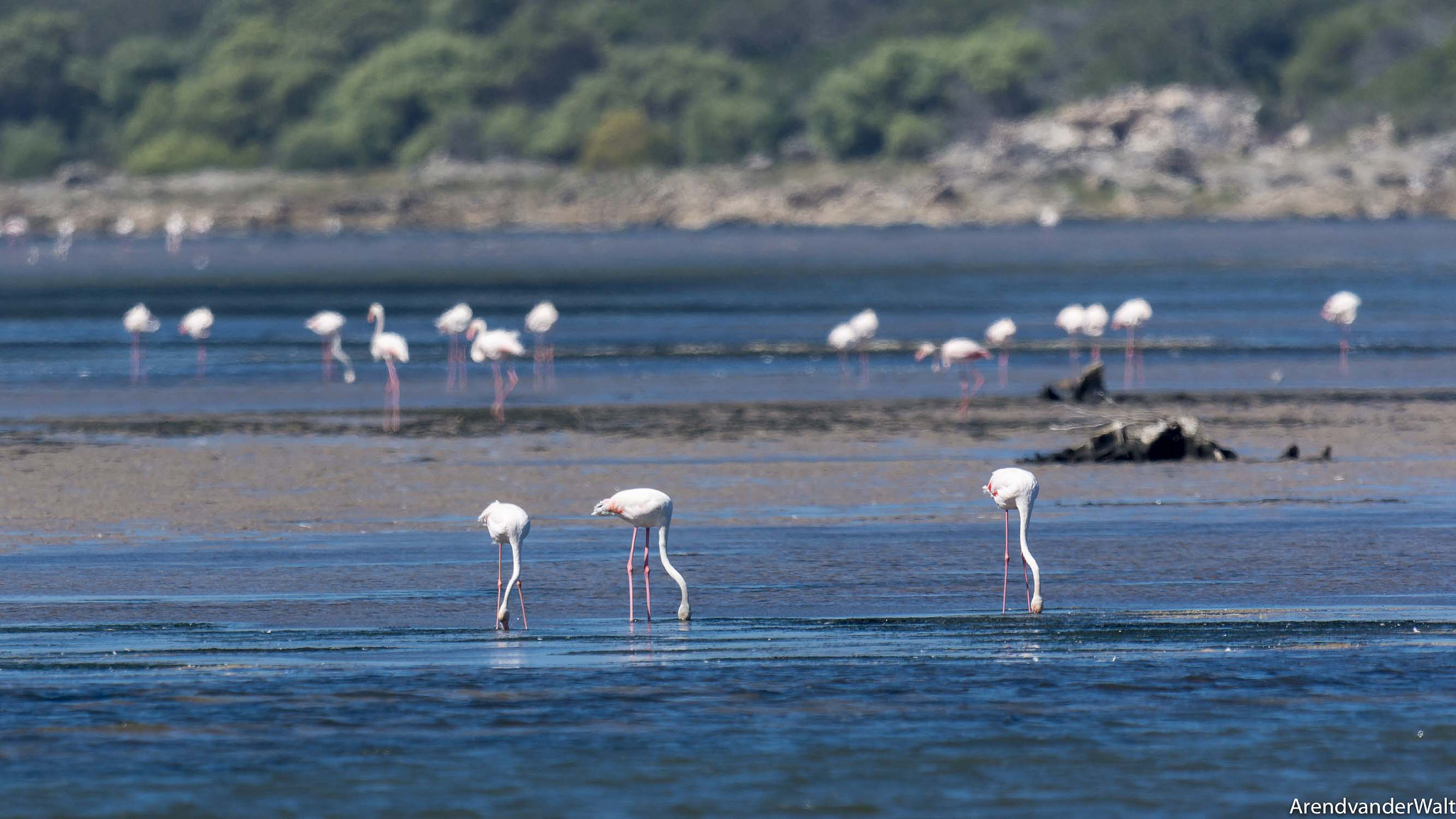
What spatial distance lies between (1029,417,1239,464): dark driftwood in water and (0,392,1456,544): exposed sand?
26 centimetres

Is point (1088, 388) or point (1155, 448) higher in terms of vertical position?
point (1088, 388)

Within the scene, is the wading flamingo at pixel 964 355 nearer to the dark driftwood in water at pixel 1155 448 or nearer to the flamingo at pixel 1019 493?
the dark driftwood in water at pixel 1155 448

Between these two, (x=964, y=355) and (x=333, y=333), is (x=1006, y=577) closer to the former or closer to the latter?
(x=964, y=355)

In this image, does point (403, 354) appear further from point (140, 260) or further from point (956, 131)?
point (956, 131)

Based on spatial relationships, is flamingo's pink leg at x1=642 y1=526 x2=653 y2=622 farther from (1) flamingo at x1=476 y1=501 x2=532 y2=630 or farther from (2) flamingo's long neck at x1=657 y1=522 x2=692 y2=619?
(1) flamingo at x1=476 y1=501 x2=532 y2=630

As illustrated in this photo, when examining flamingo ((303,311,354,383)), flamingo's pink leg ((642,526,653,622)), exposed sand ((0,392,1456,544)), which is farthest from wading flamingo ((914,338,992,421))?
flamingo's pink leg ((642,526,653,622))

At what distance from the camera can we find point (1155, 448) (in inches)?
804

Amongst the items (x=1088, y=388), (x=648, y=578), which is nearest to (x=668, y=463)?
(x=1088, y=388)

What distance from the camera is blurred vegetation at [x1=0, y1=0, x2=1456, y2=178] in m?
132

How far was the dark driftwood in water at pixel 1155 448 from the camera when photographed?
803 inches

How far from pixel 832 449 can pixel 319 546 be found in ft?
23.2

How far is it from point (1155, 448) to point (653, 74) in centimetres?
12794

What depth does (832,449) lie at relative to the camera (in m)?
21.8

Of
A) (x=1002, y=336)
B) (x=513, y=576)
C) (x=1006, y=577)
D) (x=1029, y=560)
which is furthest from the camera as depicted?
(x=1002, y=336)
